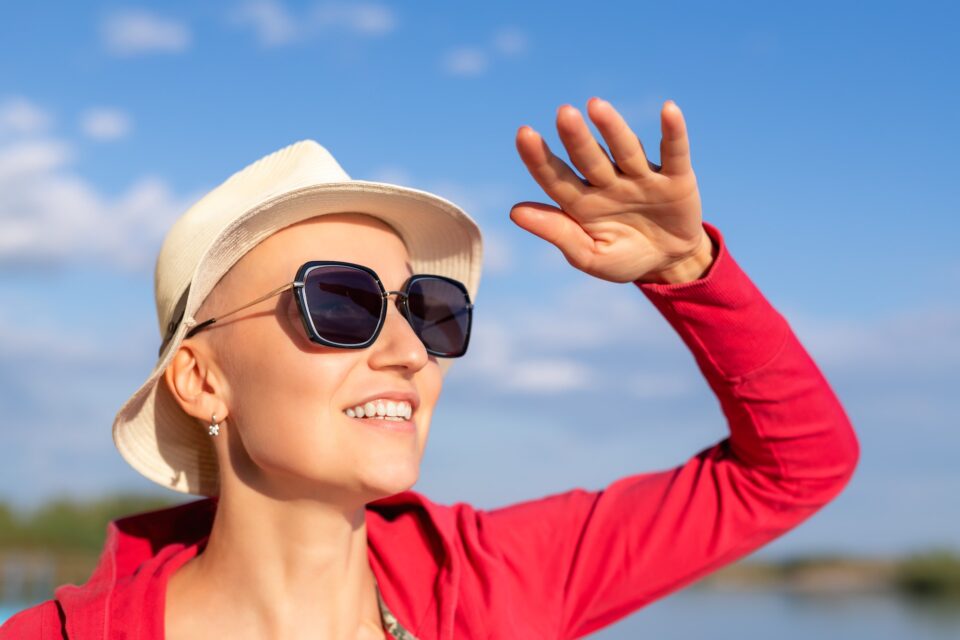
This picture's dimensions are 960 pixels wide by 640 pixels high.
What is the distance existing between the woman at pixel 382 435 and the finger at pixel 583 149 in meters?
0.06

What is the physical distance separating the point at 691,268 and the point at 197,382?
130cm

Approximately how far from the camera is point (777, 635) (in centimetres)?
3189

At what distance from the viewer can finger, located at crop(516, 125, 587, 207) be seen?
186 cm

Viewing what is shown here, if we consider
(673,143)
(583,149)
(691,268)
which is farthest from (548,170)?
(691,268)

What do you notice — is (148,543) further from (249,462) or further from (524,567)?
(524,567)

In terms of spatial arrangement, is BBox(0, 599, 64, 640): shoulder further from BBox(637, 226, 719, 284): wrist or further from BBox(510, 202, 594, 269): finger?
BBox(637, 226, 719, 284): wrist

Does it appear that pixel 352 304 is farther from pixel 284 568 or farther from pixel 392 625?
pixel 392 625

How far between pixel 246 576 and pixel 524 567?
734 mm

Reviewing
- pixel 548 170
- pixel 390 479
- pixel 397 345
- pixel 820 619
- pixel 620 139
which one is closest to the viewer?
pixel 620 139

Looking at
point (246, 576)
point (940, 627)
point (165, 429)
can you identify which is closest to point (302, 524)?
point (246, 576)

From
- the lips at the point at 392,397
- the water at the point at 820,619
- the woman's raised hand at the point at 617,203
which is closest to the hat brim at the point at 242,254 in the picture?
the lips at the point at 392,397

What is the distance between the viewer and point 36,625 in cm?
229

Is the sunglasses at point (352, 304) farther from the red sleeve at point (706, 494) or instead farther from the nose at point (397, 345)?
the red sleeve at point (706, 494)

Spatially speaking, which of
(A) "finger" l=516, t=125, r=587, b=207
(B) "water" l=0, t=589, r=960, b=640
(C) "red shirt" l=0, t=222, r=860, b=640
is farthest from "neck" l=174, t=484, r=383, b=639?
(B) "water" l=0, t=589, r=960, b=640
